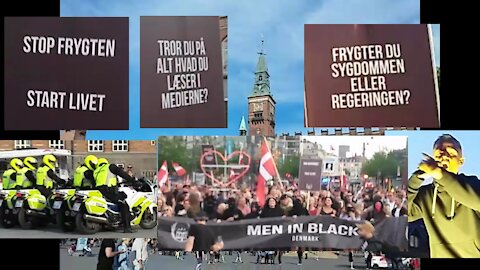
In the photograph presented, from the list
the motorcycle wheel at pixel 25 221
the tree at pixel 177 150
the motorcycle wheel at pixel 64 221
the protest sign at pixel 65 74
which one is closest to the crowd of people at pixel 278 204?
the tree at pixel 177 150

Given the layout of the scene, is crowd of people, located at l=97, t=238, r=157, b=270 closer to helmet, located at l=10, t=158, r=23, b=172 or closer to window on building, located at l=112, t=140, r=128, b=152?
window on building, located at l=112, t=140, r=128, b=152

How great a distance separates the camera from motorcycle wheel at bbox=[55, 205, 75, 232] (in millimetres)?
6762

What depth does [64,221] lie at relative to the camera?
6773 millimetres

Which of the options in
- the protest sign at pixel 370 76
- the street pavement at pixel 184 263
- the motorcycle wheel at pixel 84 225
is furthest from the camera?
the protest sign at pixel 370 76

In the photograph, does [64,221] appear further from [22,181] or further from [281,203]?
[281,203]

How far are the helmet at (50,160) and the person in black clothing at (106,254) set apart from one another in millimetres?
1092

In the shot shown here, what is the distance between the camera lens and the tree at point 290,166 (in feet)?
22.5

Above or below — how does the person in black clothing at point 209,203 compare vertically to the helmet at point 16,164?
below

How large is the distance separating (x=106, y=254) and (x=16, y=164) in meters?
1.53

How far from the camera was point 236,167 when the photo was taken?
685cm

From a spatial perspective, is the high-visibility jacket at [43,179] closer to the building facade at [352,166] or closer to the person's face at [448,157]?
the building facade at [352,166]

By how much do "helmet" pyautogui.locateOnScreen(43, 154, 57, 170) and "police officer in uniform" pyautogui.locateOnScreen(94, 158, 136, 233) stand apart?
1.74 feet

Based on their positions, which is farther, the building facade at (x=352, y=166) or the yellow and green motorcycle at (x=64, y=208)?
the building facade at (x=352, y=166)

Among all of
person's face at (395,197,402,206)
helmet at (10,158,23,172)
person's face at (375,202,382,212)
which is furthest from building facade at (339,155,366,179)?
helmet at (10,158,23,172)
